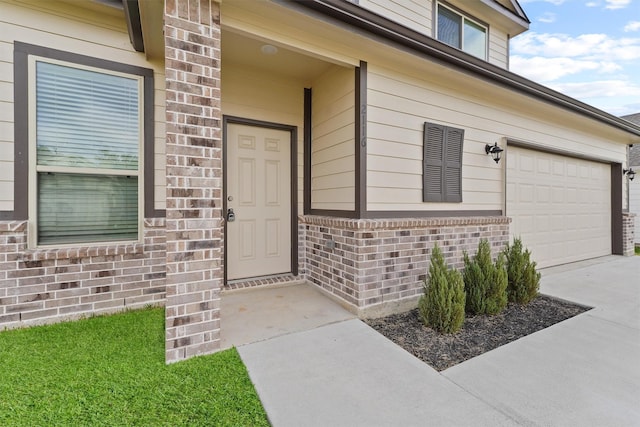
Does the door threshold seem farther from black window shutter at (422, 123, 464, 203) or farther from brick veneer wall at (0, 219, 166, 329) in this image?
black window shutter at (422, 123, 464, 203)

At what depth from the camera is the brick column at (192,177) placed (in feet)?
7.02

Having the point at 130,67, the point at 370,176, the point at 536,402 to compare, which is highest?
the point at 130,67

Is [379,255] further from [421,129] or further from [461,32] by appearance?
[461,32]

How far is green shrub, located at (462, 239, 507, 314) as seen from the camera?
3186 millimetres

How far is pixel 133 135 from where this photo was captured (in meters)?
3.13

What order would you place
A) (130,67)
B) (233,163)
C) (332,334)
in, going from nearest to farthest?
1. (332,334)
2. (130,67)
3. (233,163)

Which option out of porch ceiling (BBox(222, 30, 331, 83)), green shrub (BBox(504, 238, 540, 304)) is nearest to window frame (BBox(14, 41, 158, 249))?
porch ceiling (BBox(222, 30, 331, 83))

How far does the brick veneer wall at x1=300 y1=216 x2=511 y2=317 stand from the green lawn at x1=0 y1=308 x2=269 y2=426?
147cm

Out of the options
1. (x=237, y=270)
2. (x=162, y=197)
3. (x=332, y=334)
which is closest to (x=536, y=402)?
(x=332, y=334)

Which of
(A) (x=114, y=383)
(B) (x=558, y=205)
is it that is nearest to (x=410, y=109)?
(A) (x=114, y=383)

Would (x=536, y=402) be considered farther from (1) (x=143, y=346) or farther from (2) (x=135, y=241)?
(2) (x=135, y=241)

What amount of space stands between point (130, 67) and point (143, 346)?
2781 millimetres

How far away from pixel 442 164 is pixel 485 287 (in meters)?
1.59

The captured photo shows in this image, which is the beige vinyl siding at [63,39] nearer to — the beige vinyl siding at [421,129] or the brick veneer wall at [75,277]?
the brick veneer wall at [75,277]
